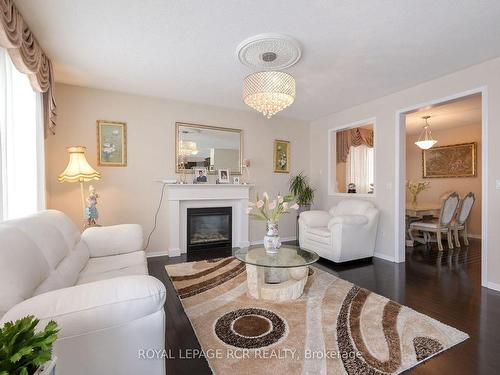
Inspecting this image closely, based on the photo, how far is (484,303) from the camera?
2416 millimetres

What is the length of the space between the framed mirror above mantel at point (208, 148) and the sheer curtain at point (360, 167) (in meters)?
2.96

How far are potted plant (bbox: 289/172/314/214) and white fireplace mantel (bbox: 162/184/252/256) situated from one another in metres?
0.99

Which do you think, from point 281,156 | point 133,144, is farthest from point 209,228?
point 281,156

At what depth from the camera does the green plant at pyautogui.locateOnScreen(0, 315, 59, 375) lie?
687mm

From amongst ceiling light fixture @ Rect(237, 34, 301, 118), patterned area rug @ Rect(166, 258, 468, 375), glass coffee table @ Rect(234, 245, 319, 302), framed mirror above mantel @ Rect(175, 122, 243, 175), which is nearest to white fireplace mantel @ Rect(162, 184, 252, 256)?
framed mirror above mantel @ Rect(175, 122, 243, 175)

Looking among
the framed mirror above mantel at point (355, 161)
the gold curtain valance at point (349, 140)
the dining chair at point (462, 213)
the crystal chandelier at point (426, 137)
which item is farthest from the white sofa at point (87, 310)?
the crystal chandelier at point (426, 137)

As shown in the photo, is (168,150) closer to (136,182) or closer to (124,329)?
(136,182)

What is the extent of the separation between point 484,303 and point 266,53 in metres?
3.25

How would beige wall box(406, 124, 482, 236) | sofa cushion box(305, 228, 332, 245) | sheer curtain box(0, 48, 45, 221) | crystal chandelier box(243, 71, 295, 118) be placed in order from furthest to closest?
beige wall box(406, 124, 482, 236), sofa cushion box(305, 228, 332, 245), crystal chandelier box(243, 71, 295, 118), sheer curtain box(0, 48, 45, 221)

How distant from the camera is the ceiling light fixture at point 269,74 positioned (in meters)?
2.39

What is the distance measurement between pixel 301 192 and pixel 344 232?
1.64 m

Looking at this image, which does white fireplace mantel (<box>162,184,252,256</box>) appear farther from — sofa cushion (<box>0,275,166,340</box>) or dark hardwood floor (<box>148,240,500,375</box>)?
sofa cushion (<box>0,275,166,340</box>)

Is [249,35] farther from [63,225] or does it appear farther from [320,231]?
[320,231]

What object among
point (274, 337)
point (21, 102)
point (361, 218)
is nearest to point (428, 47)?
point (361, 218)
